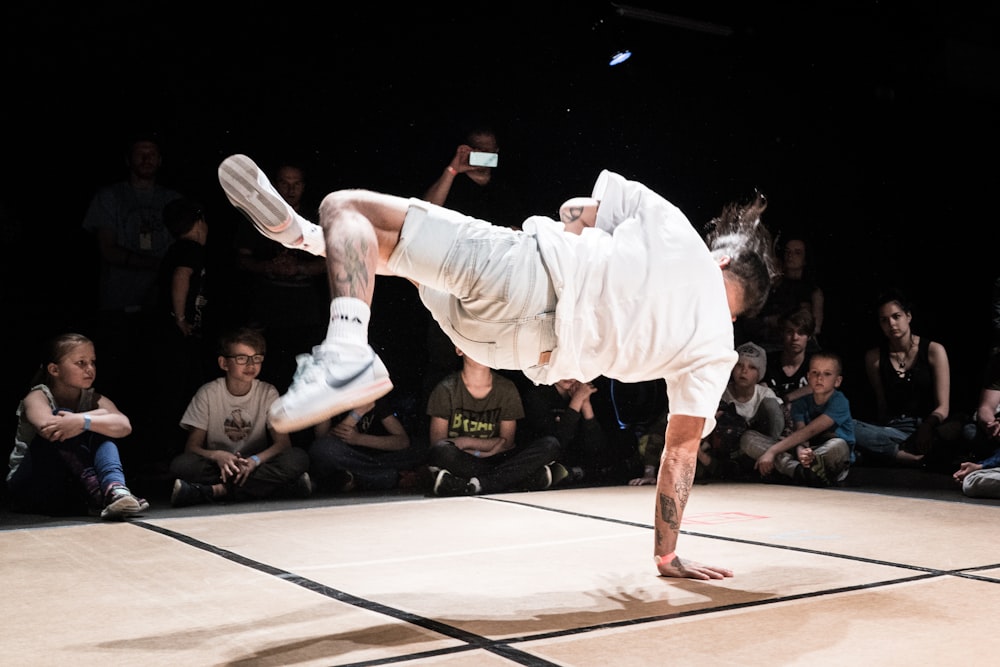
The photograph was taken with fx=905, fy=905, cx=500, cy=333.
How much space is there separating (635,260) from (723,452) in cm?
312

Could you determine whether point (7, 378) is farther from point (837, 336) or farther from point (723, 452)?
point (837, 336)

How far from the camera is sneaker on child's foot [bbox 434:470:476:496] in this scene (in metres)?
4.39

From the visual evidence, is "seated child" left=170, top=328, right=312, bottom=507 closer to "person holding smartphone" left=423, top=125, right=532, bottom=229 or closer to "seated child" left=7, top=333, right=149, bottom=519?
"seated child" left=7, top=333, right=149, bottom=519

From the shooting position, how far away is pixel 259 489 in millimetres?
4285

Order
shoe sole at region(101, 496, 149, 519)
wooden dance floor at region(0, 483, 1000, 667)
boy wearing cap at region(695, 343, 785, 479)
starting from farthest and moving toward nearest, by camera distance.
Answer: boy wearing cap at region(695, 343, 785, 479) < shoe sole at region(101, 496, 149, 519) < wooden dance floor at region(0, 483, 1000, 667)

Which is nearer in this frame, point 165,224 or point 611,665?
point 611,665

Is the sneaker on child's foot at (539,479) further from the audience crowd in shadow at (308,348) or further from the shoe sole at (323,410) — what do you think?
the shoe sole at (323,410)

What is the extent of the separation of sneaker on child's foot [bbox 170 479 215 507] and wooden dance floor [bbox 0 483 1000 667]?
0.24m

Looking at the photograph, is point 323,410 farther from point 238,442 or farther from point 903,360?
point 903,360

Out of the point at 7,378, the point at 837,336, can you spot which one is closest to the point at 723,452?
the point at 837,336

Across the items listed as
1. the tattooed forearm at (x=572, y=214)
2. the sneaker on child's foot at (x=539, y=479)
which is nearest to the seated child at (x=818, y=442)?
the sneaker on child's foot at (x=539, y=479)

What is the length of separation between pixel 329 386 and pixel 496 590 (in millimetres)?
896

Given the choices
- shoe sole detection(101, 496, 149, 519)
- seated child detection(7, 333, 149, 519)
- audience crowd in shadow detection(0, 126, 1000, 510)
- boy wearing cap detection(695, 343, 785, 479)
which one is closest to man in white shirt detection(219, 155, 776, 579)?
shoe sole detection(101, 496, 149, 519)

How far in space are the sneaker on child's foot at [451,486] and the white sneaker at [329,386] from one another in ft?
8.69
